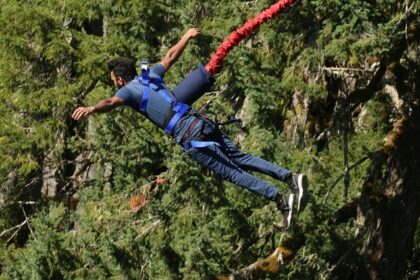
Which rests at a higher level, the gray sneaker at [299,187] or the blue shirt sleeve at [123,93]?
the blue shirt sleeve at [123,93]

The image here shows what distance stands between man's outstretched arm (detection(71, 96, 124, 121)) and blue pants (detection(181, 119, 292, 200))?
733 mm

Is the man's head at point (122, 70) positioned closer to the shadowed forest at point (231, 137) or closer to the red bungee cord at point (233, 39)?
the red bungee cord at point (233, 39)

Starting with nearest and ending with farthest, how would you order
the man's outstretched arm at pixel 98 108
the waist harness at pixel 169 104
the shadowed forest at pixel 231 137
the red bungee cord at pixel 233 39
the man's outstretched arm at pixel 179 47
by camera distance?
1. the man's outstretched arm at pixel 98 108
2. the waist harness at pixel 169 104
3. the man's outstretched arm at pixel 179 47
4. the red bungee cord at pixel 233 39
5. the shadowed forest at pixel 231 137

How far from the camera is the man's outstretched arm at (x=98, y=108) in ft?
23.6

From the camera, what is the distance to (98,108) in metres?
7.45

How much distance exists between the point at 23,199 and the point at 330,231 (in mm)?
4772

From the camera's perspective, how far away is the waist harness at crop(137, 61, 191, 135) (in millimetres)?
7977

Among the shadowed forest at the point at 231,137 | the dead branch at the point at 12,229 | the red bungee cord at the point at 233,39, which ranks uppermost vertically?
the red bungee cord at the point at 233,39

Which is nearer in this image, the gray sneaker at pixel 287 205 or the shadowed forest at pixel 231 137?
the gray sneaker at pixel 287 205

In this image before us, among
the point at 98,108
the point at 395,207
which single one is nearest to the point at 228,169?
the point at 98,108

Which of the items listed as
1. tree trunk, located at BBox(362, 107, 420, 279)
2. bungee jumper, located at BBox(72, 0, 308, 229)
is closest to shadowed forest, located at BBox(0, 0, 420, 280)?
tree trunk, located at BBox(362, 107, 420, 279)

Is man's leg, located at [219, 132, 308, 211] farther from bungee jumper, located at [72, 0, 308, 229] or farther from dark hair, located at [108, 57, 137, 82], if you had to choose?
dark hair, located at [108, 57, 137, 82]

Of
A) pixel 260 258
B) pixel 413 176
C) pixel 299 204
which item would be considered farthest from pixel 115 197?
pixel 299 204

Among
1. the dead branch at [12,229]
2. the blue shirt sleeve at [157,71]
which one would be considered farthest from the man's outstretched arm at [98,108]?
the dead branch at [12,229]
